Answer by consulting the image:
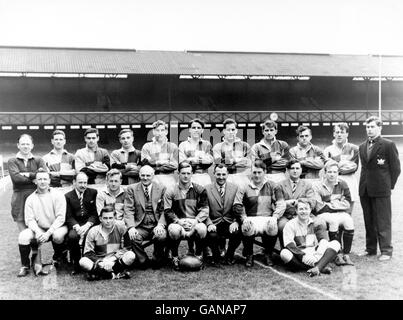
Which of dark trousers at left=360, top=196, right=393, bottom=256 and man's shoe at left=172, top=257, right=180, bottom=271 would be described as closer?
man's shoe at left=172, top=257, right=180, bottom=271

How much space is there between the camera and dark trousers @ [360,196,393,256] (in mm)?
5701

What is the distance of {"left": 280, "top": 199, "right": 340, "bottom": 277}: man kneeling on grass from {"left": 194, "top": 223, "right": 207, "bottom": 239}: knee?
104 cm

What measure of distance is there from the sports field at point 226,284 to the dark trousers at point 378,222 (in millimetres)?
252

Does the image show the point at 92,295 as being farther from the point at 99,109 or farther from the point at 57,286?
the point at 99,109

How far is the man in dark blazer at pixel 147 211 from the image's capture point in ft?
17.9

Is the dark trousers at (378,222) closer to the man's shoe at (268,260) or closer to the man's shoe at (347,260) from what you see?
the man's shoe at (347,260)

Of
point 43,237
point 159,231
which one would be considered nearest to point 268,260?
point 159,231

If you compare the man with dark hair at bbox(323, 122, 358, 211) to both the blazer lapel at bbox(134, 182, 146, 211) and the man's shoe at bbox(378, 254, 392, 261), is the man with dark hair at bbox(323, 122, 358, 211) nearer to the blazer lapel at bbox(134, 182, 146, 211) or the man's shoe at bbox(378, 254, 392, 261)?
the man's shoe at bbox(378, 254, 392, 261)

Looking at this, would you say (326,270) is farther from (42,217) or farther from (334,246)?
(42,217)

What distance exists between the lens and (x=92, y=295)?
14.7ft

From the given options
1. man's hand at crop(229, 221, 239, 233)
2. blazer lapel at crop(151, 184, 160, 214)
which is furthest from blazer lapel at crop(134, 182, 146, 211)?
man's hand at crop(229, 221, 239, 233)

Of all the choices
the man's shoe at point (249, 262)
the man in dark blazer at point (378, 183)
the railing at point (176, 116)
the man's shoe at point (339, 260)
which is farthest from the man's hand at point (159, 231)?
the railing at point (176, 116)

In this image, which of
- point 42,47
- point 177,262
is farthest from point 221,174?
point 42,47
